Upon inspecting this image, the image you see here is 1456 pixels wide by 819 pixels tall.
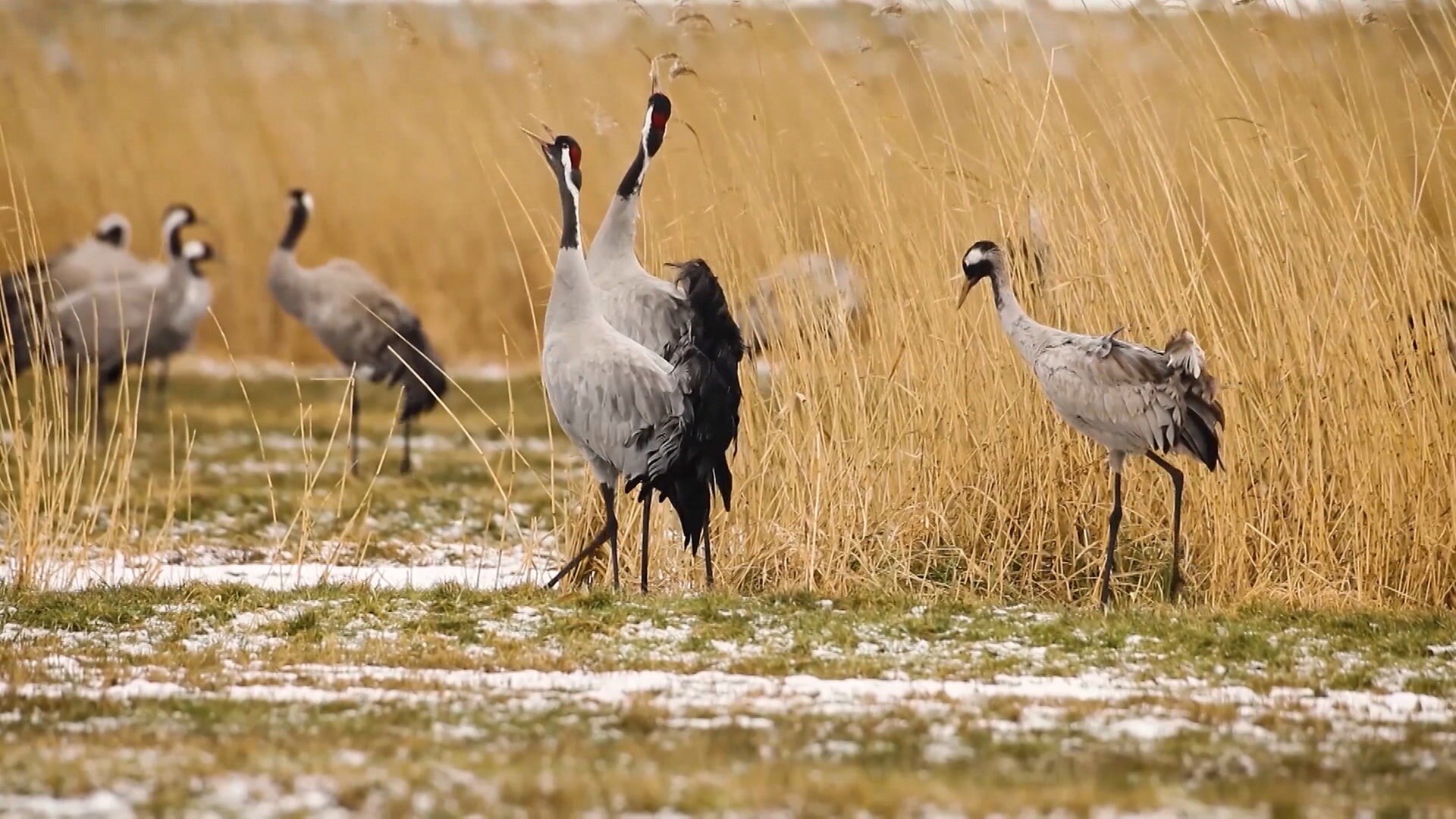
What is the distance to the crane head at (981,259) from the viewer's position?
797cm

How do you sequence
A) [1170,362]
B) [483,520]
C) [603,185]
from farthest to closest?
[603,185]
[483,520]
[1170,362]

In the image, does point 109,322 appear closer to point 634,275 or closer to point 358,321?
point 358,321

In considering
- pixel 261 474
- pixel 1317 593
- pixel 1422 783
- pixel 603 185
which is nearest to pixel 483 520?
pixel 261 474

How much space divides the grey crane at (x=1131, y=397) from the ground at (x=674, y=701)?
590 millimetres

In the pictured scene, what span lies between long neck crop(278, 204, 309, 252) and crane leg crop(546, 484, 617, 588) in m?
8.03

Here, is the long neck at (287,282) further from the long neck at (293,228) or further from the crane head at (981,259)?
the crane head at (981,259)

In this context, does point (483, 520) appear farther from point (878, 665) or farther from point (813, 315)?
point (878, 665)

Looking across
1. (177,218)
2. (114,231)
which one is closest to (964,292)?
(177,218)

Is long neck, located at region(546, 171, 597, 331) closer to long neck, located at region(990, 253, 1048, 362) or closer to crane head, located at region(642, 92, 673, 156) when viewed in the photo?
crane head, located at region(642, 92, 673, 156)

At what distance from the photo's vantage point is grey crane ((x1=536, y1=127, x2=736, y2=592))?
7.82m

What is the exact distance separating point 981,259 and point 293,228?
31.7 ft

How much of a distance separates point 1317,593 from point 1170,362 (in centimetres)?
117

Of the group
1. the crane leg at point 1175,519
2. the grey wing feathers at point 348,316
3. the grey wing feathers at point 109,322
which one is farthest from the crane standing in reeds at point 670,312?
the grey wing feathers at point 109,322

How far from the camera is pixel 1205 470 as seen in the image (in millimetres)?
8078
